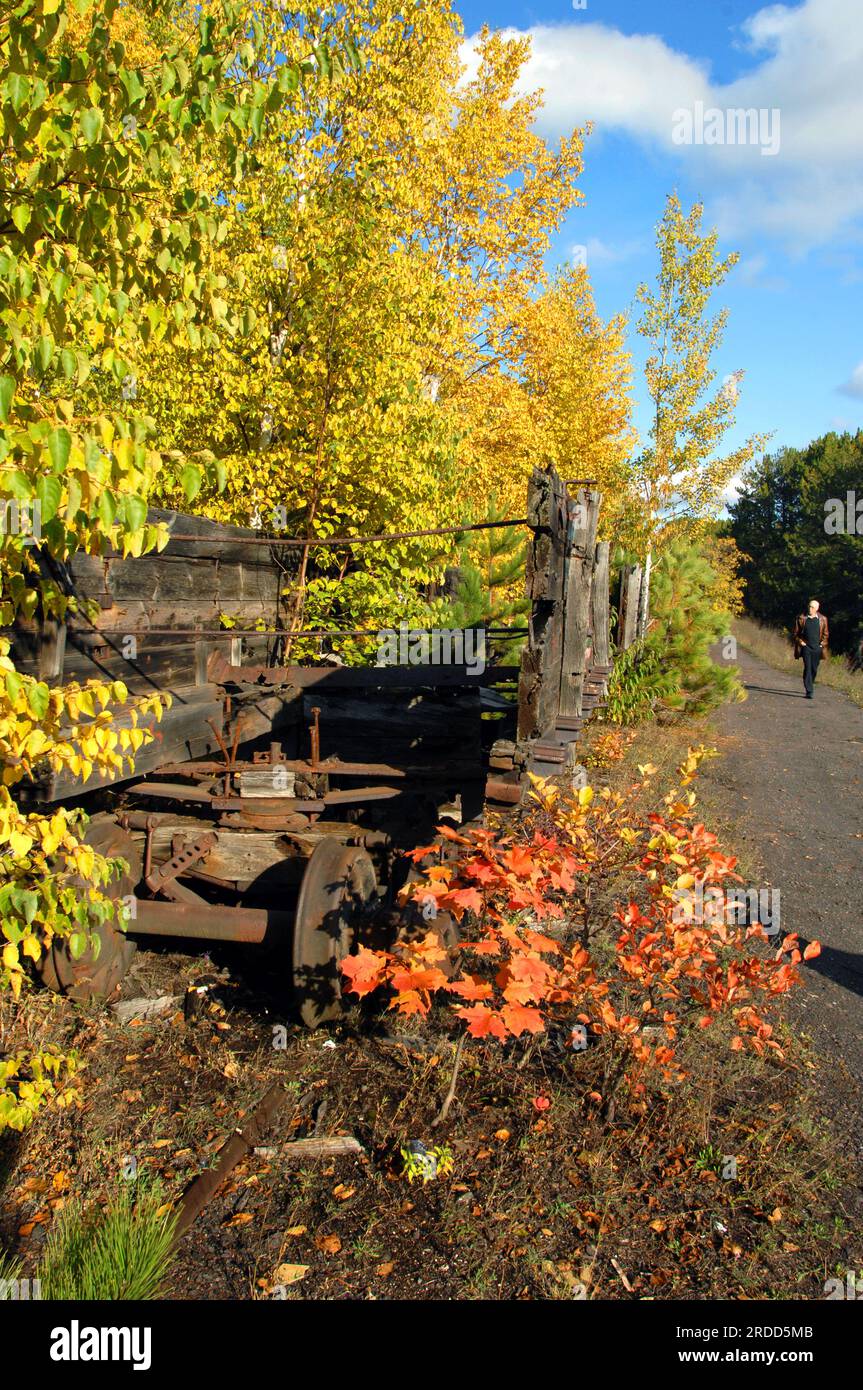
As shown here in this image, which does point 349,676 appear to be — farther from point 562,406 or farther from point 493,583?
point 562,406

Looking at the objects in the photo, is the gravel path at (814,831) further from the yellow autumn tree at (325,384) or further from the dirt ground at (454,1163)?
the yellow autumn tree at (325,384)

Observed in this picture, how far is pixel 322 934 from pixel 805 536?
166 ft

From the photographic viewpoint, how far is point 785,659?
99.9 feet

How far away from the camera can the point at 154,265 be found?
2949 mm

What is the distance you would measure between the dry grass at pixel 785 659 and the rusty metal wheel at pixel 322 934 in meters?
17.8

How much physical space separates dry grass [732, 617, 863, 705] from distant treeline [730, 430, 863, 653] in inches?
107

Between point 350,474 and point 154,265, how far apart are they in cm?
503

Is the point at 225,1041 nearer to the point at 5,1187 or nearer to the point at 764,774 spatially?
the point at 5,1187

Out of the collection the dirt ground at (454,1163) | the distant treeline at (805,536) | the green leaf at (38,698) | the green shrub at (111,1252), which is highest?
the distant treeline at (805,536)

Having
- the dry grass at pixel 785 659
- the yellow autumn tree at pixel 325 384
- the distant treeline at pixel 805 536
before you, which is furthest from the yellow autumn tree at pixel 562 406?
the distant treeline at pixel 805 536

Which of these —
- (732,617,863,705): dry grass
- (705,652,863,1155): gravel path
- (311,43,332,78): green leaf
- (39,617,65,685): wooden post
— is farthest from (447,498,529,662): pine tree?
(732,617,863,705): dry grass

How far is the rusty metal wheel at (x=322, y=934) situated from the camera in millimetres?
4523
